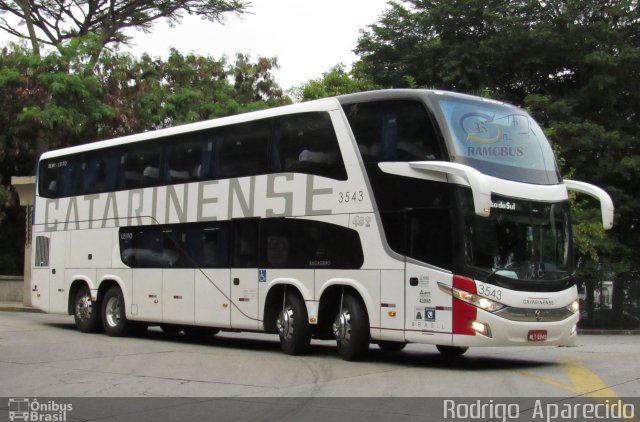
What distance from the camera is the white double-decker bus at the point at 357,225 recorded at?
490 inches

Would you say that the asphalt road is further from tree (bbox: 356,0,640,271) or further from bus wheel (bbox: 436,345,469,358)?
tree (bbox: 356,0,640,271)

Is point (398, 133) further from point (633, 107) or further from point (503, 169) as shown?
point (633, 107)

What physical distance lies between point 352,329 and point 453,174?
10.0 feet

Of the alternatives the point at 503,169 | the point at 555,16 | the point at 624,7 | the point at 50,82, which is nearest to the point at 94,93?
the point at 50,82

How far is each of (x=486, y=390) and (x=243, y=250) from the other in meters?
6.51

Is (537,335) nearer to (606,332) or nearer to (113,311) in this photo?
(113,311)

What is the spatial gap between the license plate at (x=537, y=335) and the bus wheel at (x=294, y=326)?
3901 mm

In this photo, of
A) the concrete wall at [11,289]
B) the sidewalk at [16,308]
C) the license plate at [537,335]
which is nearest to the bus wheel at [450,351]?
the license plate at [537,335]

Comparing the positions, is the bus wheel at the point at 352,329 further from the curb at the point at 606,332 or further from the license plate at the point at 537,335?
the curb at the point at 606,332

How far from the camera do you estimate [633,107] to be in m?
34.5

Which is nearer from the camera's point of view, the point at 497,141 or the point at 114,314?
the point at 497,141

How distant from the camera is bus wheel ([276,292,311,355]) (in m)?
14.5

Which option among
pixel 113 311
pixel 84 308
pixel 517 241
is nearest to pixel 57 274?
pixel 84 308

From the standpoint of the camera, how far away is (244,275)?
51.5 ft
